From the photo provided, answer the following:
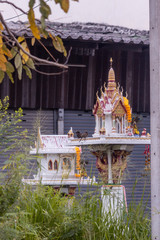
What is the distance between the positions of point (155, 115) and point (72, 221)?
1.28 m

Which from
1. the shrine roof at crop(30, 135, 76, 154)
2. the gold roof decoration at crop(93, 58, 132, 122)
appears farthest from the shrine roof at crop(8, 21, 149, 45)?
the gold roof decoration at crop(93, 58, 132, 122)

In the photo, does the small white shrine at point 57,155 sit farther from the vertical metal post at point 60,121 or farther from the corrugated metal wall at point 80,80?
the corrugated metal wall at point 80,80

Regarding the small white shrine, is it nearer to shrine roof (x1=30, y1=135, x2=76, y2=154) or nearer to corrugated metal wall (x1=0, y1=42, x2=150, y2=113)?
shrine roof (x1=30, y1=135, x2=76, y2=154)

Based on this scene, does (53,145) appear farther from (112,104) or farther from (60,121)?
(60,121)

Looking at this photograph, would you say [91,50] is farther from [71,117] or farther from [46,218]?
[46,218]

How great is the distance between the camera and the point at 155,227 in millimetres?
4562

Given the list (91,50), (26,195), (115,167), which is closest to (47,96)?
(91,50)

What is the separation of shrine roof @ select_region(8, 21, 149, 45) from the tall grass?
16.5 ft

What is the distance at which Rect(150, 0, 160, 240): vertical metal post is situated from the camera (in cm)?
454

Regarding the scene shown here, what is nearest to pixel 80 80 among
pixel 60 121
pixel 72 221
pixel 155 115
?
pixel 60 121

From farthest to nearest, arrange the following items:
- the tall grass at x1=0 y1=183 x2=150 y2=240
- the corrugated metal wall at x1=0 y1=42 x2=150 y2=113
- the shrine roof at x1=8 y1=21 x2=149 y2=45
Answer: the corrugated metal wall at x1=0 y1=42 x2=150 y2=113, the shrine roof at x1=8 y1=21 x2=149 y2=45, the tall grass at x1=0 y1=183 x2=150 y2=240

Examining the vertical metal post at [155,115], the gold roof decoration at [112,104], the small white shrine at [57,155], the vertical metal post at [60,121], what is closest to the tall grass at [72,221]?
the vertical metal post at [155,115]

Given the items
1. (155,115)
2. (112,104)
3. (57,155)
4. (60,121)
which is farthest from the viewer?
(60,121)

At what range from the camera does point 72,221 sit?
4918 millimetres
